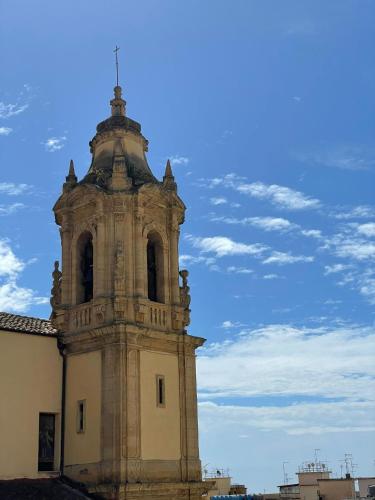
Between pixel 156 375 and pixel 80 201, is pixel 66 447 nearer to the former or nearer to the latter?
pixel 156 375

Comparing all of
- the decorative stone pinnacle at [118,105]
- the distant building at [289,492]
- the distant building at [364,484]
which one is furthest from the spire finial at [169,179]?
the distant building at [364,484]

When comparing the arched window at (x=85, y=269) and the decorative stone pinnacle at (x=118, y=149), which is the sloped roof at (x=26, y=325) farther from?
the decorative stone pinnacle at (x=118, y=149)

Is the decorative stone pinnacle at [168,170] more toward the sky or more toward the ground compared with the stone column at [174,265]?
more toward the sky

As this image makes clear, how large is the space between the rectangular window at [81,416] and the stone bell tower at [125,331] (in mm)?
38

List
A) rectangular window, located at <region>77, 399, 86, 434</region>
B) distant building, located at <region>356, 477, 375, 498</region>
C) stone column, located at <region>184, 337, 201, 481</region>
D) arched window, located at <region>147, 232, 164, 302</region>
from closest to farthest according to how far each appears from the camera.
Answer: rectangular window, located at <region>77, 399, 86, 434</region>, stone column, located at <region>184, 337, 201, 481</region>, arched window, located at <region>147, 232, 164, 302</region>, distant building, located at <region>356, 477, 375, 498</region>

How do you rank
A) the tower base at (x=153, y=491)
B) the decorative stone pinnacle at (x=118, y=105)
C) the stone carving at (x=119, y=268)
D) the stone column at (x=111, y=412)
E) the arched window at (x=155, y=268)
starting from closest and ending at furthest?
the tower base at (x=153, y=491) < the stone column at (x=111, y=412) < the stone carving at (x=119, y=268) < the arched window at (x=155, y=268) < the decorative stone pinnacle at (x=118, y=105)

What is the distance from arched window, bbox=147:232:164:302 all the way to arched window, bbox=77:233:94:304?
2415mm

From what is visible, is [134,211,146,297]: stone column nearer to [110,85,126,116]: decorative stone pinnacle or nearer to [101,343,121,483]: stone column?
[101,343,121,483]: stone column

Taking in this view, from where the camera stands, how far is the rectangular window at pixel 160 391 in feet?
95.2

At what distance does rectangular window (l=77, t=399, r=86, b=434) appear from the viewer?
1114 inches

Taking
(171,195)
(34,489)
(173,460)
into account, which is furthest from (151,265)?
(34,489)

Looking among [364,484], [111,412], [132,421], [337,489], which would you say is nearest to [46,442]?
[111,412]

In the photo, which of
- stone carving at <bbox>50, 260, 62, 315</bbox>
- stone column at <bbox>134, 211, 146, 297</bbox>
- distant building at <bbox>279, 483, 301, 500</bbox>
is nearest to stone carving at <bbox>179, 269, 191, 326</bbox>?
stone column at <bbox>134, 211, 146, 297</bbox>

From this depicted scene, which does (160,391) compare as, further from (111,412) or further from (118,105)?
(118,105)
